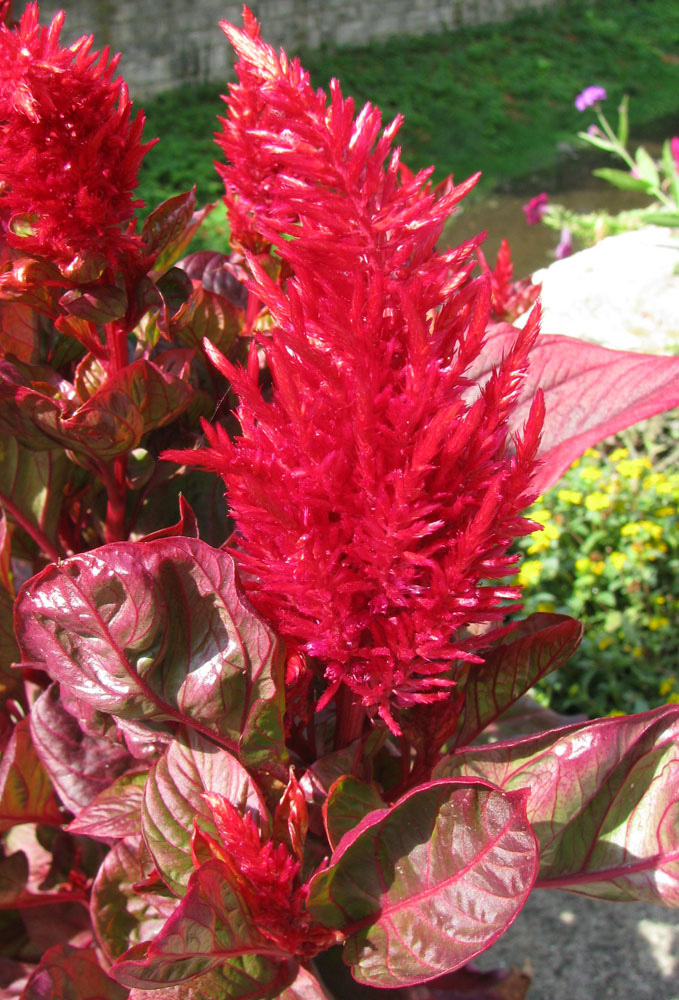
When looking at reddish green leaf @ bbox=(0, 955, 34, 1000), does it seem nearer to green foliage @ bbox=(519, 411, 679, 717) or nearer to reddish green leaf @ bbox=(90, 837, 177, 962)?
reddish green leaf @ bbox=(90, 837, 177, 962)

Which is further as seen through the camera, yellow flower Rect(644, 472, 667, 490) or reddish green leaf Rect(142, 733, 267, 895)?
yellow flower Rect(644, 472, 667, 490)

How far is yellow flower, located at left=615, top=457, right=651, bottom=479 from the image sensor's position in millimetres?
2506

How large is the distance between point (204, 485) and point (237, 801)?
43 cm

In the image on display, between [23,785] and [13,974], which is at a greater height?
[23,785]

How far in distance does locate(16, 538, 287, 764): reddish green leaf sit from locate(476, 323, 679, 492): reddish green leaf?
0.36m

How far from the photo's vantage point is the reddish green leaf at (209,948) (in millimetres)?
711

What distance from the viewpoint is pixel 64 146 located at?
0.77 m

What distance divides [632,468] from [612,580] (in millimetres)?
335

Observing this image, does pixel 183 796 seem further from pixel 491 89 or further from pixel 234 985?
pixel 491 89

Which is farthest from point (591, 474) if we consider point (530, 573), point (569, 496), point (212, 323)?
point (212, 323)

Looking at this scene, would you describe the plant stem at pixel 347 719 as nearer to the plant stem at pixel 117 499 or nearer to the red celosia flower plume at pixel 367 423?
the red celosia flower plume at pixel 367 423

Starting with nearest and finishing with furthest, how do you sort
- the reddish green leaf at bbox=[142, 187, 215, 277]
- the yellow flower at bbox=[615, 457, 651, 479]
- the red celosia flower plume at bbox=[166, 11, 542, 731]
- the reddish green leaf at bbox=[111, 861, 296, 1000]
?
the red celosia flower plume at bbox=[166, 11, 542, 731], the reddish green leaf at bbox=[111, 861, 296, 1000], the reddish green leaf at bbox=[142, 187, 215, 277], the yellow flower at bbox=[615, 457, 651, 479]

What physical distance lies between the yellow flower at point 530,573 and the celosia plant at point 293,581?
1.30 meters

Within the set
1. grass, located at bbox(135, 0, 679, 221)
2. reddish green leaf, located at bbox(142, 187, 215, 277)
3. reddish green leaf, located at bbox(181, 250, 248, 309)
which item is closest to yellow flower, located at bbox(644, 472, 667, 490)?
reddish green leaf, located at bbox(181, 250, 248, 309)
